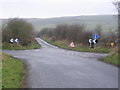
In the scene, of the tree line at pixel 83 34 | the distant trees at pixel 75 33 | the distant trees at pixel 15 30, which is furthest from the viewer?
the distant trees at pixel 15 30

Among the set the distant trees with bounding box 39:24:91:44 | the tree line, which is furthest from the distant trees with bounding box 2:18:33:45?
A: the tree line

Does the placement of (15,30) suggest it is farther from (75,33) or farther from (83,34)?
(75,33)

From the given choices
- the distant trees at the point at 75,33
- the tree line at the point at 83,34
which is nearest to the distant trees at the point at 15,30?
the distant trees at the point at 75,33

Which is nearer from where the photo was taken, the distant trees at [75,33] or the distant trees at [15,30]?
the distant trees at [75,33]

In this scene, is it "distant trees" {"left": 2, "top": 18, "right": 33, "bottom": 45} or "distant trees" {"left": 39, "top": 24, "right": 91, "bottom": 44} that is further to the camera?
"distant trees" {"left": 2, "top": 18, "right": 33, "bottom": 45}

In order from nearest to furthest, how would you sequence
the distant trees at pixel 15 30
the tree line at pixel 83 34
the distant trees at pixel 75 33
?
the tree line at pixel 83 34 → the distant trees at pixel 75 33 → the distant trees at pixel 15 30

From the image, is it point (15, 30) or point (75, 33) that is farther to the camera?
point (75, 33)

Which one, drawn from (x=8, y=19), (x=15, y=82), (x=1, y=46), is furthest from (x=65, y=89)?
(x=8, y=19)

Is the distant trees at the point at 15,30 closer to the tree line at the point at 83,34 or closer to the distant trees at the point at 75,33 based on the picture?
the distant trees at the point at 75,33

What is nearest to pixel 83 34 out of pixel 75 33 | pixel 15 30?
pixel 75 33

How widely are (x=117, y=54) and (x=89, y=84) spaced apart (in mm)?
10778

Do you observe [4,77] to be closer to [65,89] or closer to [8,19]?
[65,89]

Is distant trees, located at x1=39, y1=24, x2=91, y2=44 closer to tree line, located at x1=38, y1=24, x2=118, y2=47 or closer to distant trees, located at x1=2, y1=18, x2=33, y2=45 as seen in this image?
tree line, located at x1=38, y1=24, x2=118, y2=47

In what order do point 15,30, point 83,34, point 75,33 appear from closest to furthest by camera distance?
point 83,34, point 15,30, point 75,33
